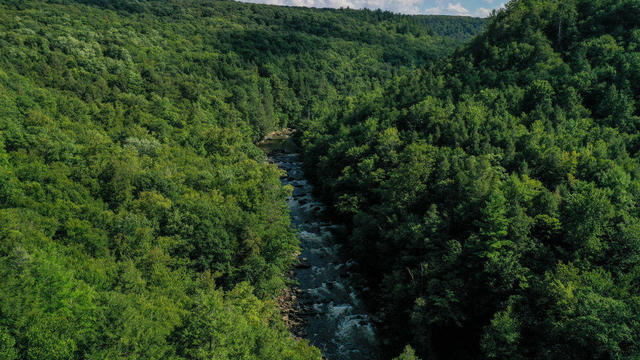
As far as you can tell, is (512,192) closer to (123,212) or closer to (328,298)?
(328,298)

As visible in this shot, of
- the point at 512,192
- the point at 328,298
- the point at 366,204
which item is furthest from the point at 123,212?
the point at 512,192

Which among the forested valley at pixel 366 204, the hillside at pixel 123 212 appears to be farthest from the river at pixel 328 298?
the hillside at pixel 123 212

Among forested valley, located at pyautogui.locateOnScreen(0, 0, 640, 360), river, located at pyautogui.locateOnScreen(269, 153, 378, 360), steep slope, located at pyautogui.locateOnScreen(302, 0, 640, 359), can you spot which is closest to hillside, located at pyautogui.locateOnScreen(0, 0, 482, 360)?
forested valley, located at pyautogui.locateOnScreen(0, 0, 640, 360)

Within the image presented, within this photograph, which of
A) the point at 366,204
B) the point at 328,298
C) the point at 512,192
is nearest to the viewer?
the point at 512,192

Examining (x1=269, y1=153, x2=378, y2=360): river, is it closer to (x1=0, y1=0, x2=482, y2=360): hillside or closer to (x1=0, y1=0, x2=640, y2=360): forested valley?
(x1=0, y1=0, x2=640, y2=360): forested valley

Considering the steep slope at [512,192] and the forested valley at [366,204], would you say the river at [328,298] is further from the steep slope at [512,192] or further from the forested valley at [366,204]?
the steep slope at [512,192]

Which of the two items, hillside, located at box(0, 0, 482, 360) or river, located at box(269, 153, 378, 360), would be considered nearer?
hillside, located at box(0, 0, 482, 360)
